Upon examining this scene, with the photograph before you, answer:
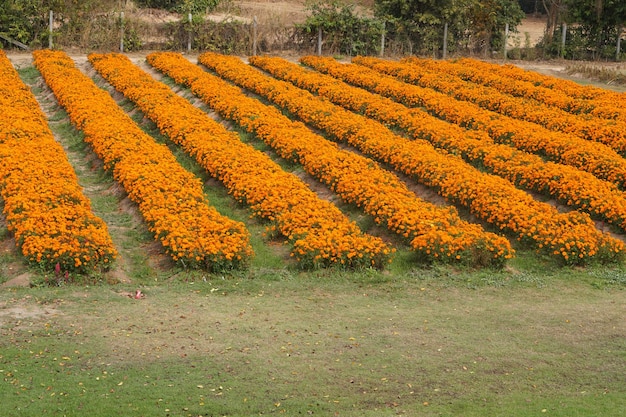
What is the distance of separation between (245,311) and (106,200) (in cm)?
672

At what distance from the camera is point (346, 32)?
135 feet

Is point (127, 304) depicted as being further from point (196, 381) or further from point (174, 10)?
point (174, 10)

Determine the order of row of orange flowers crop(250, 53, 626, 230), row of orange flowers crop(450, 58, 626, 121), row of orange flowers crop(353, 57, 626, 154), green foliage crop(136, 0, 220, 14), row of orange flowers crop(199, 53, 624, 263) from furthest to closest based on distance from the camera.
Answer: green foliage crop(136, 0, 220, 14) < row of orange flowers crop(450, 58, 626, 121) < row of orange flowers crop(353, 57, 626, 154) < row of orange flowers crop(250, 53, 626, 230) < row of orange flowers crop(199, 53, 624, 263)

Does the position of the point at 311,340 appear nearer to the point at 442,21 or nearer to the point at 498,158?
the point at 498,158

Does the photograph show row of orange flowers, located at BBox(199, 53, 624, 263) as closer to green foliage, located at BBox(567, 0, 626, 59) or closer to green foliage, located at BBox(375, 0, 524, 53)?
green foliage, located at BBox(375, 0, 524, 53)

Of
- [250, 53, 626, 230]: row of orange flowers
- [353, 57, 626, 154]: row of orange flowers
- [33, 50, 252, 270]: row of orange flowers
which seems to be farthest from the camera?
[353, 57, 626, 154]: row of orange flowers

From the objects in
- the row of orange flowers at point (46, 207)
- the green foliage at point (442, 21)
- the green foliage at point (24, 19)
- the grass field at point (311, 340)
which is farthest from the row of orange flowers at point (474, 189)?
the green foliage at point (442, 21)

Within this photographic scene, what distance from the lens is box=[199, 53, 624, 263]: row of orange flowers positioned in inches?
557

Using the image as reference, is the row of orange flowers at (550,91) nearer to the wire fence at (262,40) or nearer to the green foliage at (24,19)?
the wire fence at (262,40)

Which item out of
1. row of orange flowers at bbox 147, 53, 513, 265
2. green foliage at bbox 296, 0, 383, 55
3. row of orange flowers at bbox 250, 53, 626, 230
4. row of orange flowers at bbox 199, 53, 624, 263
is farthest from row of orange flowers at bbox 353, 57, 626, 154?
row of orange flowers at bbox 147, 53, 513, 265

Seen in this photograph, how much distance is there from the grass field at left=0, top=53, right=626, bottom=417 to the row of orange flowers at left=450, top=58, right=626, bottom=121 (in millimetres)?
12511

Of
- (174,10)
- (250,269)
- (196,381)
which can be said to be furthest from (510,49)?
(196,381)

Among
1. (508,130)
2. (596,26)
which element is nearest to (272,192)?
(508,130)

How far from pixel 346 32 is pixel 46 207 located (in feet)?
94.9
